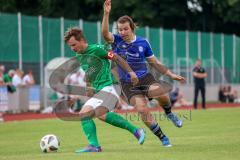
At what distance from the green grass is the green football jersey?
1.18 meters

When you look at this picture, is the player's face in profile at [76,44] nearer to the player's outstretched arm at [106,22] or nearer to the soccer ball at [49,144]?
the player's outstretched arm at [106,22]

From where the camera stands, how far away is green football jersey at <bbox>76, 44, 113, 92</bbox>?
473 inches

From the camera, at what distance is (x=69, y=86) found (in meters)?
30.7

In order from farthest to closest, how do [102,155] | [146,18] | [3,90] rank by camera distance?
1. [146,18]
2. [3,90]
3. [102,155]

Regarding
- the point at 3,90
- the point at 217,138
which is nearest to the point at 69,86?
the point at 3,90

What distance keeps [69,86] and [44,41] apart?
328 cm

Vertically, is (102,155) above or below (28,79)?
above

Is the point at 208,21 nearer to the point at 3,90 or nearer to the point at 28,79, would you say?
the point at 28,79

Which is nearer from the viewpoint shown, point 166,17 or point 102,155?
point 102,155

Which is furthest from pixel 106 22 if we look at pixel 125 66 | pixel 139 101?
pixel 139 101


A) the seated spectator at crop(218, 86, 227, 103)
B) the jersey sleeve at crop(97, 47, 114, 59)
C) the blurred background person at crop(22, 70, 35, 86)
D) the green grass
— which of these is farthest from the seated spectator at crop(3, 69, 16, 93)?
the jersey sleeve at crop(97, 47, 114, 59)

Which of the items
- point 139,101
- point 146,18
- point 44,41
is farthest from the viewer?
point 146,18

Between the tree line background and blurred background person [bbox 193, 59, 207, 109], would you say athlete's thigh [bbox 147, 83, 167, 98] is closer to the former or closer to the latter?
blurred background person [bbox 193, 59, 207, 109]

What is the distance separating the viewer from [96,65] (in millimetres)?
12133
